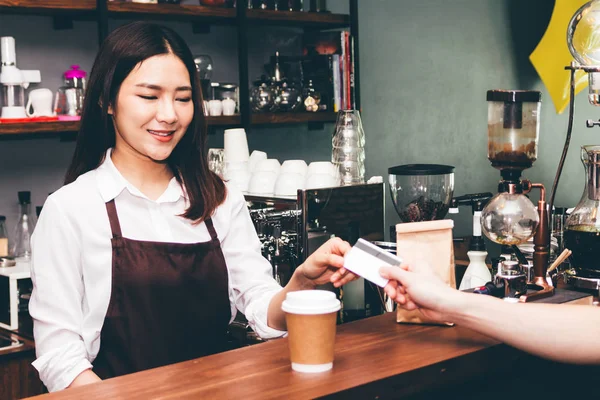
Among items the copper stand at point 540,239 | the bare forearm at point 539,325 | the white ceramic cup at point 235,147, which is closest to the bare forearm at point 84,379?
the bare forearm at point 539,325

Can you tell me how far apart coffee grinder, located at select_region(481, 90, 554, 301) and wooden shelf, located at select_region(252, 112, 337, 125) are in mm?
1983

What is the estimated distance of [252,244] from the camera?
2.06 m

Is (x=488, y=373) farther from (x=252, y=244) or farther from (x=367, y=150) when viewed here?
(x=367, y=150)

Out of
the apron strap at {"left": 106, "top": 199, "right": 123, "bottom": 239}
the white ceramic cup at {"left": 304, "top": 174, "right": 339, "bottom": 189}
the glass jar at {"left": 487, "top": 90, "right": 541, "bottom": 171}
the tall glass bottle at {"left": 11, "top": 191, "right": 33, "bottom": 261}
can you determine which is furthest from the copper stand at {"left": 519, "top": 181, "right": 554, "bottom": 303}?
the tall glass bottle at {"left": 11, "top": 191, "right": 33, "bottom": 261}

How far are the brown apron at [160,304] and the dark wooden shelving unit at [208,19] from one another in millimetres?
1540

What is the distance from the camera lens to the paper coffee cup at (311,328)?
138 centimetres

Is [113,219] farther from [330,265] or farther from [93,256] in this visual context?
[330,265]

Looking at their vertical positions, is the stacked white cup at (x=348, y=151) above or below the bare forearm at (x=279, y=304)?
above

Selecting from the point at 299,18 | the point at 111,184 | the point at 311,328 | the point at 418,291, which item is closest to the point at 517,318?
the point at 418,291

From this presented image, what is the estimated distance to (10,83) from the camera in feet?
10.7

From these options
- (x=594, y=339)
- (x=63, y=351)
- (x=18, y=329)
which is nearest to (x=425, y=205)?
(x=594, y=339)

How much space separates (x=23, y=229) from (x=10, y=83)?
2.17 feet

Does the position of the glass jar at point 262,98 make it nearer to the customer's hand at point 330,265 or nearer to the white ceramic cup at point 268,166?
the white ceramic cup at point 268,166

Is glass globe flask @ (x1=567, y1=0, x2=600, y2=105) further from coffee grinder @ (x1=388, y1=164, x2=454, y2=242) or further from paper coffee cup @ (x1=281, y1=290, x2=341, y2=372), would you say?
paper coffee cup @ (x1=281, y1=290, x2=341, y2=372)
